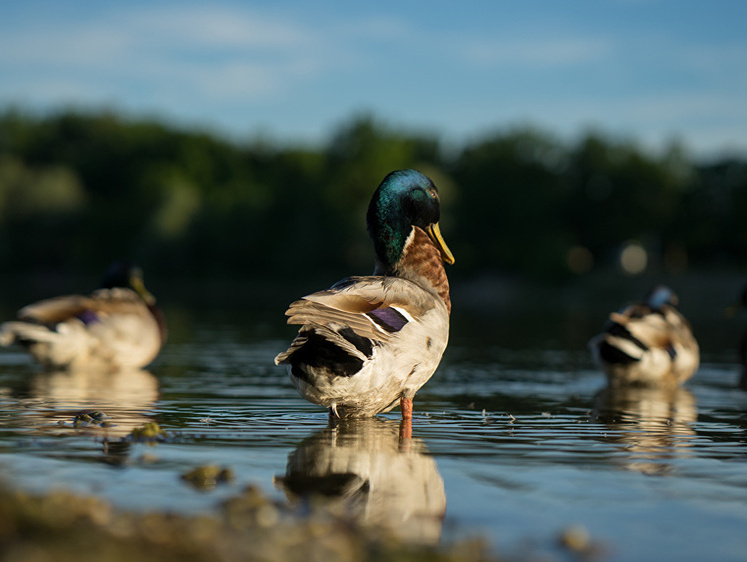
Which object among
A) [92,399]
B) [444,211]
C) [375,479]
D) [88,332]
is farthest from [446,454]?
[444,211]

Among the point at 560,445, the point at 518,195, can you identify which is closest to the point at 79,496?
the point at 560,445

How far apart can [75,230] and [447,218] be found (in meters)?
48.7

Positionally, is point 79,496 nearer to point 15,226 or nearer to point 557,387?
point 557,387

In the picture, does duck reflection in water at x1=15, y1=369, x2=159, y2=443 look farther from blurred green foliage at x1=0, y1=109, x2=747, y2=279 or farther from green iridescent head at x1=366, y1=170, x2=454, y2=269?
blurred green foliage at x1=0, y1=109, x2=747, y2=279

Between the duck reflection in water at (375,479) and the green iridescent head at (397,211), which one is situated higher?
the green iridescent head at (397,211)

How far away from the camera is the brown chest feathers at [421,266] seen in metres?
8.12

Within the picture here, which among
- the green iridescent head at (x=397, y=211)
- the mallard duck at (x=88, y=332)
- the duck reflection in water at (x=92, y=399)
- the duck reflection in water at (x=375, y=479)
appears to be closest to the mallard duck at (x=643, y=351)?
the green iridescent head at (x=397, y=211)

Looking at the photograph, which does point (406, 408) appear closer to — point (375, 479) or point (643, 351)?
point (375, 479)

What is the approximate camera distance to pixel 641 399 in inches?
435

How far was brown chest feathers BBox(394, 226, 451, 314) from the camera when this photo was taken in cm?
812

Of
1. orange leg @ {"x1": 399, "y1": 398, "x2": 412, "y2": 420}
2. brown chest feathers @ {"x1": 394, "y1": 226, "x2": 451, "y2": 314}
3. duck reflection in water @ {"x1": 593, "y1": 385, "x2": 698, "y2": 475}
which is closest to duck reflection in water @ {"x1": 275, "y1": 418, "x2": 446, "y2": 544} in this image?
orange leg @ {"x1": 399, "y1": 398, "x2": 412, "y2": 420}

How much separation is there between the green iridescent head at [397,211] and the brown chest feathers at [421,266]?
0.06 meters

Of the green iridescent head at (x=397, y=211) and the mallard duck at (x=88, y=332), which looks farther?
the mallard duck at (x=88, y=332)

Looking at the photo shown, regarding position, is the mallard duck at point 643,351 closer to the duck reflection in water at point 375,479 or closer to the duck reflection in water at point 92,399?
the duck reflection in water at point 375,479
